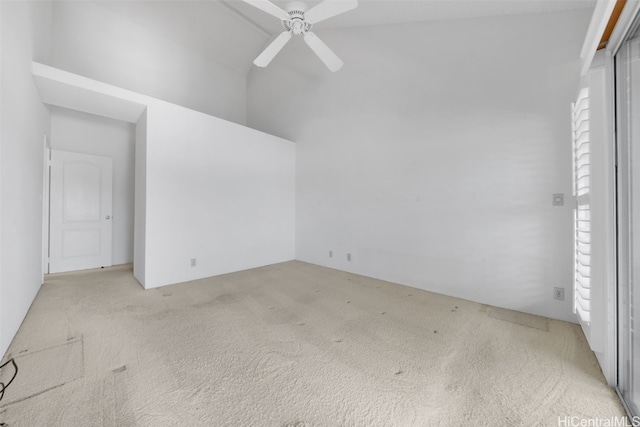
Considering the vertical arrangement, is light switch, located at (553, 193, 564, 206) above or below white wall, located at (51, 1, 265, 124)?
below

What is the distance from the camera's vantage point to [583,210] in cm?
180

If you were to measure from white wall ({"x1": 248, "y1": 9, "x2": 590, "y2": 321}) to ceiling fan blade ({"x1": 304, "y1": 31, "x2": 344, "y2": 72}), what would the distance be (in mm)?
830

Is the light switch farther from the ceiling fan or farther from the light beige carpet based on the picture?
the ceiling fan

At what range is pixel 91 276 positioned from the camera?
3727mm

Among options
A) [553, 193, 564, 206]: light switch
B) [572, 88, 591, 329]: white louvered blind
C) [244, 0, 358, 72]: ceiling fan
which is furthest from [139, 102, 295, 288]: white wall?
[572, 88, 591, 329]: white louvered blind

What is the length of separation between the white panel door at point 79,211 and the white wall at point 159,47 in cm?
148

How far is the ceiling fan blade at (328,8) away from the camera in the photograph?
2.27 m

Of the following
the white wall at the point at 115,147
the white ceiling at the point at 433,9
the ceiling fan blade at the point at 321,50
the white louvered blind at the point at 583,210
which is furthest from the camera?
the white wall at the point at 115,147

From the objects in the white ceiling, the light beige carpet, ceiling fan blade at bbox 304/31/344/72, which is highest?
the white ceiling

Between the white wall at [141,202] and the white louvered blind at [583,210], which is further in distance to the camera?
the white wall at [141,202]

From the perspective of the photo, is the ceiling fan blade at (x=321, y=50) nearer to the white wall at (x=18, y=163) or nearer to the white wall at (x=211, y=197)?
the white wall at (x=211, y=197)

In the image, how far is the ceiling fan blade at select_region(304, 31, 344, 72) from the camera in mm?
2736

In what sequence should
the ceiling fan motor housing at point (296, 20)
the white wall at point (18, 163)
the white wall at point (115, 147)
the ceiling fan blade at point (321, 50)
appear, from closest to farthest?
the white wall at point (18, 163), the ceiling fan motor housing at point (296, 20), the ceiling fan blade at point (321, 50), the white wall at point (115, 147)

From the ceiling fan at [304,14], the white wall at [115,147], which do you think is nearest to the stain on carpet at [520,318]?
the ceiling fan at [304,14]
